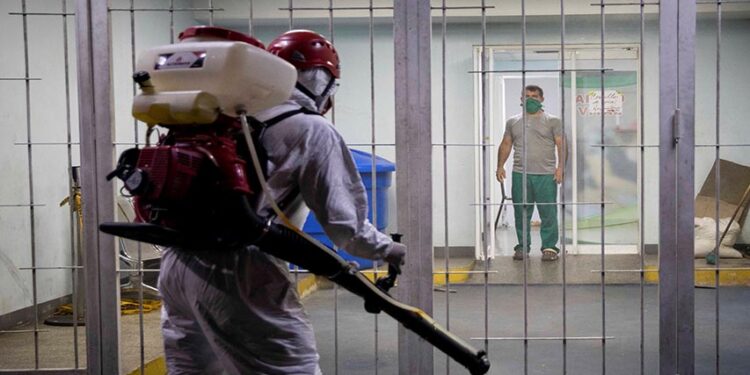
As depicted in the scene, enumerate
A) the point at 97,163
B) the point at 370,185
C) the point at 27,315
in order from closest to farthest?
the point at 97,163 < the point at 27,315 < the point at 370,185

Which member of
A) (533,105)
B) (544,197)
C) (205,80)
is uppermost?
(533,105)

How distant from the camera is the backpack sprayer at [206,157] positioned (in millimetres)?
2297

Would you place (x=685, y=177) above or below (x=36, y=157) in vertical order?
below

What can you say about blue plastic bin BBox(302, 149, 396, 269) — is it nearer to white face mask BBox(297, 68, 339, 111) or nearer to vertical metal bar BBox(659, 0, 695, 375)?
vertical metal bar BBox(659, 0, 695, 375)

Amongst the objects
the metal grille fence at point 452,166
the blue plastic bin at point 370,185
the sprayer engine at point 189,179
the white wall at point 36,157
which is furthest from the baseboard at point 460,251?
the sprayer engine at point 189,179

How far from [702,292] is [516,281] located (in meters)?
1.91

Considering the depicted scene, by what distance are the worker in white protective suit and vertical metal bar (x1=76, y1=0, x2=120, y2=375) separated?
67.8 inches

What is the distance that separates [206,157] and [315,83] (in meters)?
0.69

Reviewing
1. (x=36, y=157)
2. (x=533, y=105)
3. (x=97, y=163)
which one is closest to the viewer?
(x=97, y=163)

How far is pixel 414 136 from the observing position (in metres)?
4.20

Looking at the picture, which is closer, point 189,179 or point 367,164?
point 189,179

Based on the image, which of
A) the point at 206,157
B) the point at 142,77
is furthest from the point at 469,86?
the point at 206,157

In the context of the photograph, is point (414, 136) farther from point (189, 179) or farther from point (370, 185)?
point (370, 185)

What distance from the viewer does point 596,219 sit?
34.3 feet
